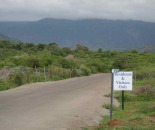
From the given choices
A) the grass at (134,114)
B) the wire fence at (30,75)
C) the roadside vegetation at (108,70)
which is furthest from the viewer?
the wire fence at (30,75)

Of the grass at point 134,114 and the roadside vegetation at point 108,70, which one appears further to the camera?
the roadside vegetation at point 108,70

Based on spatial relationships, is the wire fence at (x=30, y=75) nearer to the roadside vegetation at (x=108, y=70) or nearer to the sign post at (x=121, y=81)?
the roadside vegetation at (x=108, y=70)

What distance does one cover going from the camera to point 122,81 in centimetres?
1217

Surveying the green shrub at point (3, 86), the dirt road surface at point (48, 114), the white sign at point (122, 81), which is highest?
the white sign at point (122, 81)

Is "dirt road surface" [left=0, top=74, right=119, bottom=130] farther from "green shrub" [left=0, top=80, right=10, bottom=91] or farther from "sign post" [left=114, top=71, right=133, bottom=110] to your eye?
"green shrub" [left=0, top=80, right=10, bottom=91]

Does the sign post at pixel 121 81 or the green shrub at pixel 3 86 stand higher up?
the sign post at pixel 121 81

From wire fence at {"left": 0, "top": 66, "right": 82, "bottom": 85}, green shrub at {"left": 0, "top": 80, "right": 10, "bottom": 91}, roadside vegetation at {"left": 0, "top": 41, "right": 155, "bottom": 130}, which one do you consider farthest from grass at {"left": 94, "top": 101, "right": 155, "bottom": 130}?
wire fence at {"left": 0, "top": 66, "right": 82, "bottom": 85}

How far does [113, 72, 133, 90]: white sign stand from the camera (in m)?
12.0

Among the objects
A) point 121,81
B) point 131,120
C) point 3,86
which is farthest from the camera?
point 3,86

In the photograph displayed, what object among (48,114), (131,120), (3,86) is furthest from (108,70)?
(131,120)

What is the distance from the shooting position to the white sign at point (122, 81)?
12047 millimetres

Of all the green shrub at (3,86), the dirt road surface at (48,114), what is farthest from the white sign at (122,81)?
the green shrub at (3,86)

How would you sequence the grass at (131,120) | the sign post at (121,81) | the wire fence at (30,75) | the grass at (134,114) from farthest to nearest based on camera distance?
the wire fence at (30,75)
the sign post at (121,81)
the grass at (134,114)
the grass at (131,120)

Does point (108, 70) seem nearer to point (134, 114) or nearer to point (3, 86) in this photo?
point (3, 86)
